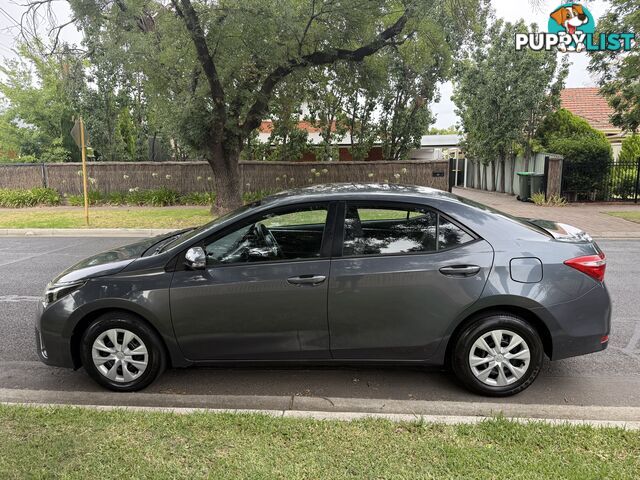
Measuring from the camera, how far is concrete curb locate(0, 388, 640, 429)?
321 centimetres

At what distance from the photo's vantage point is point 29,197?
61.2 feet

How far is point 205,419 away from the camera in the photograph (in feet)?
10.2

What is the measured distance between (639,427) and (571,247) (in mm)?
1302

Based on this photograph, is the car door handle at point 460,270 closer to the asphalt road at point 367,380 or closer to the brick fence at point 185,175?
the asphalt road at point 367,380

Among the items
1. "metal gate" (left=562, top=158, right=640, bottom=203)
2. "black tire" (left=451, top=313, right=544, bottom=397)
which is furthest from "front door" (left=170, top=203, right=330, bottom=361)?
"metal gate" (left=562, top=158, right=640, bottom=203)

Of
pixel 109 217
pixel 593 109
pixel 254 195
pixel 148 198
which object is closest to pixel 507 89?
pixel 593 109

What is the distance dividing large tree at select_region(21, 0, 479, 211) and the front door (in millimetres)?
8472

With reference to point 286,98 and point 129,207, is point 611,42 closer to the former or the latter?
point 286,98

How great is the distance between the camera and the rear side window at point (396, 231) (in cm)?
365

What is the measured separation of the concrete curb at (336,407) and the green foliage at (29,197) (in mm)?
17485

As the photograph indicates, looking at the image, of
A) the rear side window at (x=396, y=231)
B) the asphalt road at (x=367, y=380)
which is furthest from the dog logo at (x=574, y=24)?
the rear side window at (x=396, y=231)

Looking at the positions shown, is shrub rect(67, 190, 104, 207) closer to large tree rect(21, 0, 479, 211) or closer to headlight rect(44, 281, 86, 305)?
large tree rect(21, 0, 479, 211)

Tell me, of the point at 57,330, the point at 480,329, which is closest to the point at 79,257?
the point at 57,330

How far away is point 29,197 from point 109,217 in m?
5.97
